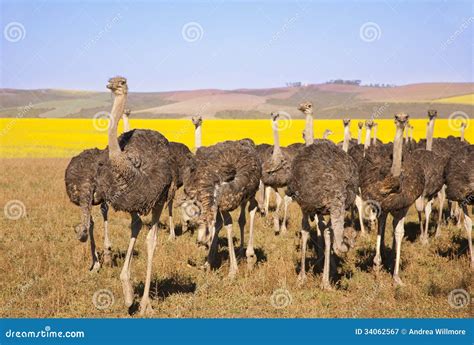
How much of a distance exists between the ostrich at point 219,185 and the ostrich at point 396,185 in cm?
216

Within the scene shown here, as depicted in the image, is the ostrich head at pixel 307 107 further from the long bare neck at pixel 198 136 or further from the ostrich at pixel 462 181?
the long bare neck at pixel 198 136

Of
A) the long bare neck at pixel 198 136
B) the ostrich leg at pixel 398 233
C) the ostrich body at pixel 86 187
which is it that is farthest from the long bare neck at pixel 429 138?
the ostrich body at pixel 86 187

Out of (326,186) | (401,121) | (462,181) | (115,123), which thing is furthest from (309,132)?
(115,123)

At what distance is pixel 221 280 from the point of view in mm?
10016

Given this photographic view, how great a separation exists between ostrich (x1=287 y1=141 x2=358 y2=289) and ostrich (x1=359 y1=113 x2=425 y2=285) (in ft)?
1.62

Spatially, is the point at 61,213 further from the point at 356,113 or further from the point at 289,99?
the point at 289,99

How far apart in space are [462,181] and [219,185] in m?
4.90

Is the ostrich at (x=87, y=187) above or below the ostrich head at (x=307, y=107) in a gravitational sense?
below

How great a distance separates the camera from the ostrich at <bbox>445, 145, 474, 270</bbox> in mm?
10594

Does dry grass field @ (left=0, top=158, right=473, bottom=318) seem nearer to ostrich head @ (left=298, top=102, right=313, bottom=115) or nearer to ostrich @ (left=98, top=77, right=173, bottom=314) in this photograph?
ostrich @ (left=98, top=77, right=173, bottom=314)

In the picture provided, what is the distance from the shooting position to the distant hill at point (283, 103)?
9768 cm

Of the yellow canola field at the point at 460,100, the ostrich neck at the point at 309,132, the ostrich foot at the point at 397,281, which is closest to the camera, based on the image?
the ostrich foot at the point at 397,281

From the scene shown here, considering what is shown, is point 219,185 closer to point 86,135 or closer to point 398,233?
point 398,233

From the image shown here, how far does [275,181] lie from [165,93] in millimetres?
166714
